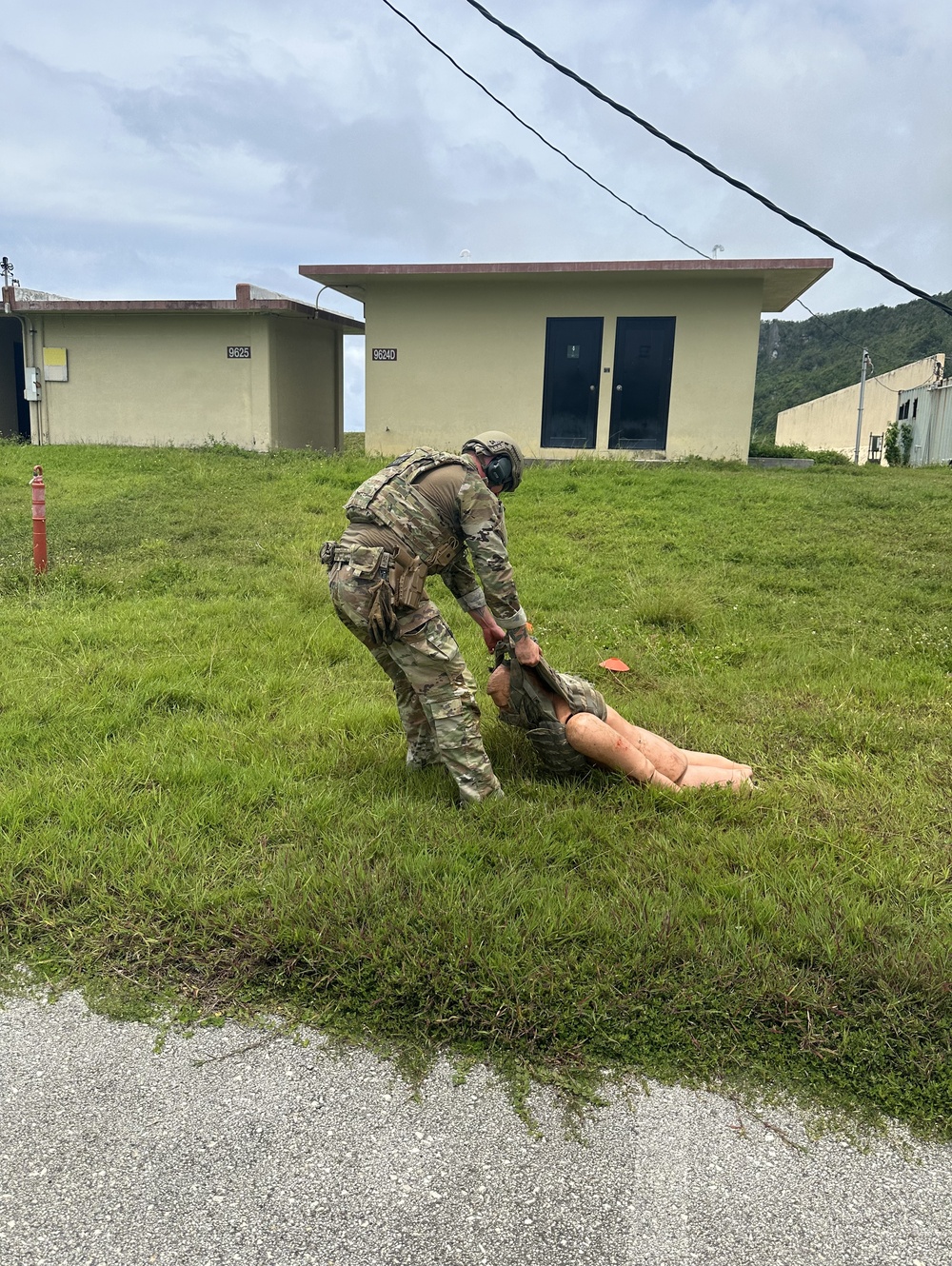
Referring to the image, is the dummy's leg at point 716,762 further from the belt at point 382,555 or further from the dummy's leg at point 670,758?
the belt at point 382,555

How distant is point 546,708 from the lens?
12.6ft

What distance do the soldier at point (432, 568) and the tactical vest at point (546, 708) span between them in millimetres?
155

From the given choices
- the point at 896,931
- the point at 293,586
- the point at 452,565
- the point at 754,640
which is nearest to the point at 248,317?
the point at 293,586

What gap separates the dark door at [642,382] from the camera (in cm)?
1519

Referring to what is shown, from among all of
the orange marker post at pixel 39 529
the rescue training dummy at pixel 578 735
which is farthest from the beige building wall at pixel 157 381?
the rescue training dummy at pixel 578 735

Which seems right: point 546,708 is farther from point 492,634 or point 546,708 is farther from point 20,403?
point 20,403

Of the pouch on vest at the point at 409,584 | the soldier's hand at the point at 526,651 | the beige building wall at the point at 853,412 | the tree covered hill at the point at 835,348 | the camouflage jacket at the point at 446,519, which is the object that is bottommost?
the soldier's hand at the point at 526,651

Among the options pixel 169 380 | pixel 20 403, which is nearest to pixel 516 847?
pixel 169 380

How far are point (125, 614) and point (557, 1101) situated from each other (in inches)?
219

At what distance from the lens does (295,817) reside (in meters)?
3.59

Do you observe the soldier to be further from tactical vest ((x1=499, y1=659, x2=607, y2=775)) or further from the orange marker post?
the orange marker post

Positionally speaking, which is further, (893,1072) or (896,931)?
(896,931)

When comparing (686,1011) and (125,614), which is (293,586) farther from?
(686,1011)

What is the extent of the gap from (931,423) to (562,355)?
37.4ft
